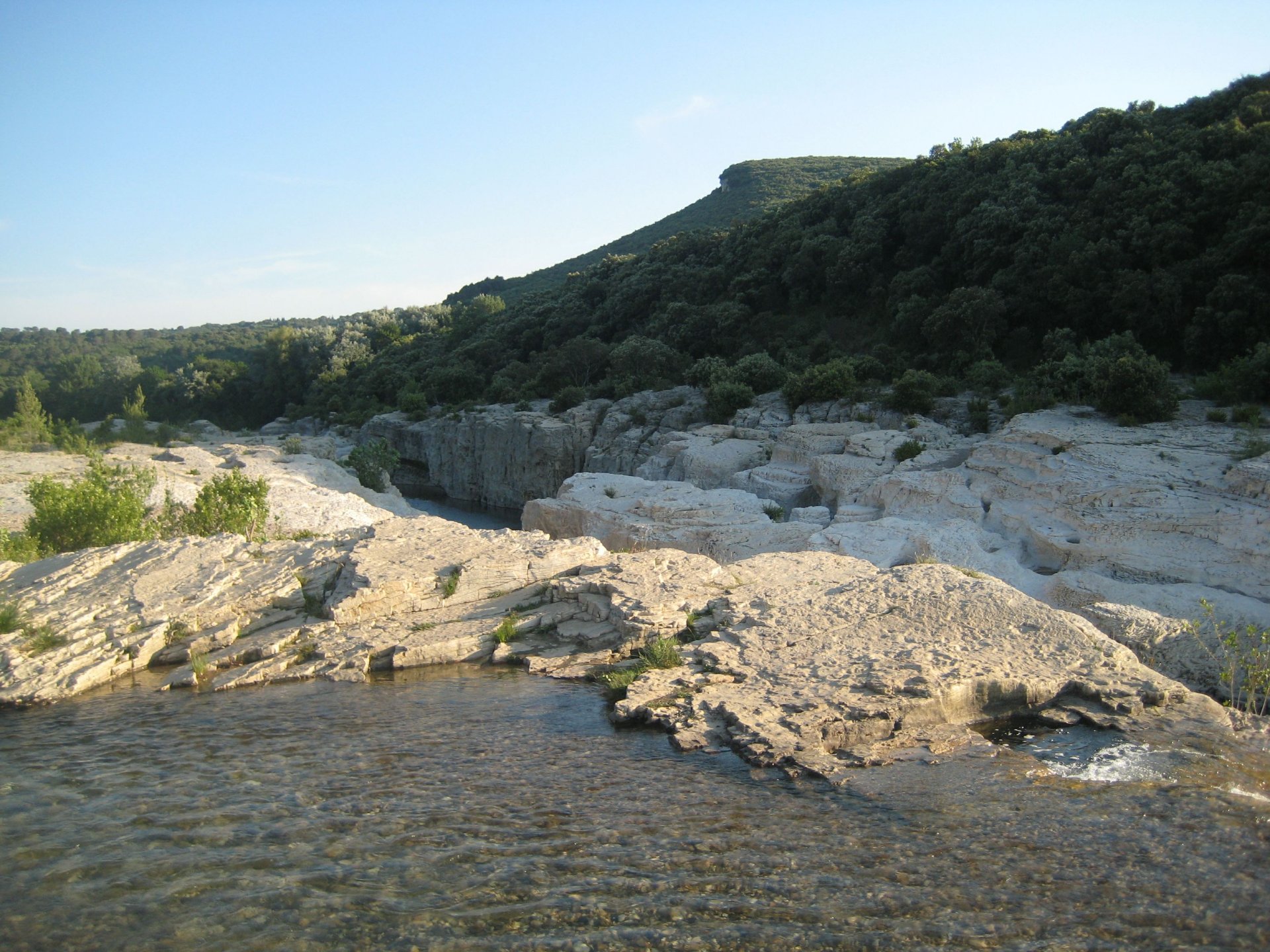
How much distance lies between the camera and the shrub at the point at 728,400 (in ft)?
105

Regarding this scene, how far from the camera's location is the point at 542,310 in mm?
57750

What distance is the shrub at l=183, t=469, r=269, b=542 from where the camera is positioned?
1595cm

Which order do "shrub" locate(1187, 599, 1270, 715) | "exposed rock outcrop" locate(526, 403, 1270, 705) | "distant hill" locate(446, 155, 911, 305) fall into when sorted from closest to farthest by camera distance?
"shrub" locate(1187, 599, 1270, 715) < "exposed rock outcrop" locate(526, 403, 1270, 705) < "distant hill" locate(446, 155, 911, 305)

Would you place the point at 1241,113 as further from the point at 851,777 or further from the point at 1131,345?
the point at 851,777

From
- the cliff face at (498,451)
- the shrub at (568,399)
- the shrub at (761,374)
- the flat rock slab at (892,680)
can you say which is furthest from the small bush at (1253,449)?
the shrub at (568,399)

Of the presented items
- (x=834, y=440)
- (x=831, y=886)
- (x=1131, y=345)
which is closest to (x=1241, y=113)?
(x=1131, y=345)

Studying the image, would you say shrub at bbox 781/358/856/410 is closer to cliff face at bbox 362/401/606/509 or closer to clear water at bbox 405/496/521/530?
cliff face at bbox 362/401/606/509

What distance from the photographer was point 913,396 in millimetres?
25875

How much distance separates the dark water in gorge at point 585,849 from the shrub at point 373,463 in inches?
910

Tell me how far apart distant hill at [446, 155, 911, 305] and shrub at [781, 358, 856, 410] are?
133 ft

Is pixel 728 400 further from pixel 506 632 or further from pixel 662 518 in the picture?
pixel 506 632

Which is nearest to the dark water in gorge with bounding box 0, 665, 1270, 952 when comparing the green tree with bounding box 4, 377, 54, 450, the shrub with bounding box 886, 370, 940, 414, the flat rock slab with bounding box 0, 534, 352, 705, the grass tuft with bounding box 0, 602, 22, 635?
the flat rock slab with bounding box 0, 534, 352, 705

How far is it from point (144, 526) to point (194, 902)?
11.9 meters

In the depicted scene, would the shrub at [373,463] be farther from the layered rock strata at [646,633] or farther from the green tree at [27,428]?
the layered rock strata at [646,633]
